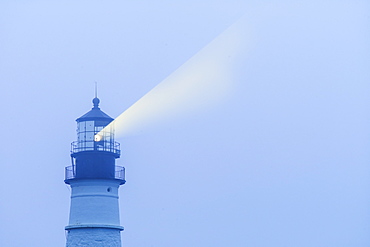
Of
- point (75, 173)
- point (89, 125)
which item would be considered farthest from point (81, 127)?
point (75, 173)

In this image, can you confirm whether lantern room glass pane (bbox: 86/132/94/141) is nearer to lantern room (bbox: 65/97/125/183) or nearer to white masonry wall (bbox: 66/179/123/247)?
lantern room (bbox: 65/97/125/183)

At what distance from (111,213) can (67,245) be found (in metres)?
1.88

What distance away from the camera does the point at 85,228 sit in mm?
39406

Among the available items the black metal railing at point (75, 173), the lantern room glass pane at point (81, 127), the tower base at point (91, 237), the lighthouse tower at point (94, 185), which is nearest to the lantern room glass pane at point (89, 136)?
the lighthouse tower at point (94, 185)

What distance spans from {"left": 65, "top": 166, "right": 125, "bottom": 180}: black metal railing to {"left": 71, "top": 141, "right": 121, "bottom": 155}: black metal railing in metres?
0.57

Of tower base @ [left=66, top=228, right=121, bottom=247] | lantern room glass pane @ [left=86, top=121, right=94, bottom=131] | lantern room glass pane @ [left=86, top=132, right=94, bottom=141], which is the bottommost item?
tower base @ [left=66, top=228, right=121, bottom=247]

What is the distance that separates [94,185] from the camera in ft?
130

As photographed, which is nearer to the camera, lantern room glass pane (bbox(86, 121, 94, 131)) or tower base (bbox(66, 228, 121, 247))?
tower base (bbox(66, 228, 121, 247))

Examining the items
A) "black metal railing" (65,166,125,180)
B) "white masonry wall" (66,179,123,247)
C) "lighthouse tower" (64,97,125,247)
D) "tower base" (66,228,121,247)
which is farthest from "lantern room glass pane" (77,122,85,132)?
"tower base" (66,228,121,247)

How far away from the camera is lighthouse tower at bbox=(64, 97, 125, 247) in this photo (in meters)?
39.4

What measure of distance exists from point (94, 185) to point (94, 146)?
1.43 meters

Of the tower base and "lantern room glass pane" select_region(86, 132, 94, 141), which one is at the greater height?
"lantern room glass pane" select_region(86, 132, 94, 141)

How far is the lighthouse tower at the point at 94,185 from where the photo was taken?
129 feet

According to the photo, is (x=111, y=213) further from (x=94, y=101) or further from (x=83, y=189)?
(x=94, y=101)
